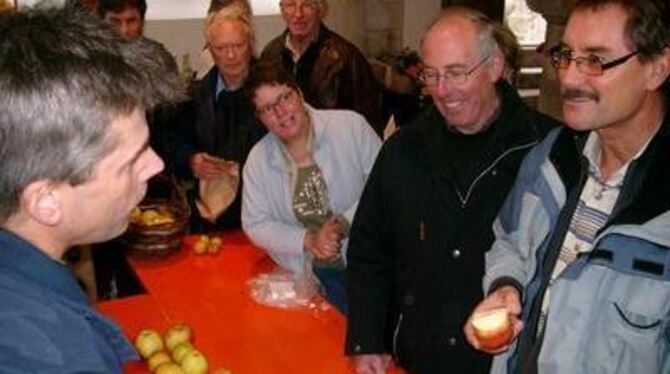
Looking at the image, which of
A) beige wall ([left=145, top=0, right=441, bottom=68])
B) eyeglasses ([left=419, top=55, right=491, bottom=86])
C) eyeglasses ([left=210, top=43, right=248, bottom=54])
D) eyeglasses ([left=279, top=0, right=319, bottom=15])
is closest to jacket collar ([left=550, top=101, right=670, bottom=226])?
eyeglasses ([left=419, top=55, right=491, bottom=86])

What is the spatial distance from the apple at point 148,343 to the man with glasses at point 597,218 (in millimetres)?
992

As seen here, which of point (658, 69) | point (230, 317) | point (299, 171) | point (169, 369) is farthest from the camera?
point (299, 171)

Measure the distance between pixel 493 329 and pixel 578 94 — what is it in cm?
62

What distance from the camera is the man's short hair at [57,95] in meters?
0.98

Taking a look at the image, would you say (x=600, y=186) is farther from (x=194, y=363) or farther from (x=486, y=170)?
(x=194, y=363)

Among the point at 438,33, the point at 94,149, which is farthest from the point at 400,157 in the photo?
the point at 94,149

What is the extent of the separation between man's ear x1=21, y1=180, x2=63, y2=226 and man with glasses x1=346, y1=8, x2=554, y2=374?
1256 mm

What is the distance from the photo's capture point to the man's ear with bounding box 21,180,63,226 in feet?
3.43

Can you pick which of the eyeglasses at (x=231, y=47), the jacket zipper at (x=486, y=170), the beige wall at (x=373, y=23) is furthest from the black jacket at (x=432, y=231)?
the beige wall at (x=373, y=23)

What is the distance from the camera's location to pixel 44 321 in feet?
3.14

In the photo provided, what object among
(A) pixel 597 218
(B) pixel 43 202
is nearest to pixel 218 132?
(A) pixel 597 218

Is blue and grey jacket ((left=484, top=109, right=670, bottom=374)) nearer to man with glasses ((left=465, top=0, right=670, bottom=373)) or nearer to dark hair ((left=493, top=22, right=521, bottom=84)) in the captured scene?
man with glasses ((left=465, top=0, right=670, bottom=373))

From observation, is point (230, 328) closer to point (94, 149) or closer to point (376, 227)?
point (376, 227)

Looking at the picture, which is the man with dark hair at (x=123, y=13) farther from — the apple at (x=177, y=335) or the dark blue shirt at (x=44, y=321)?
the dark blue shirt at (x=44, y=321)
